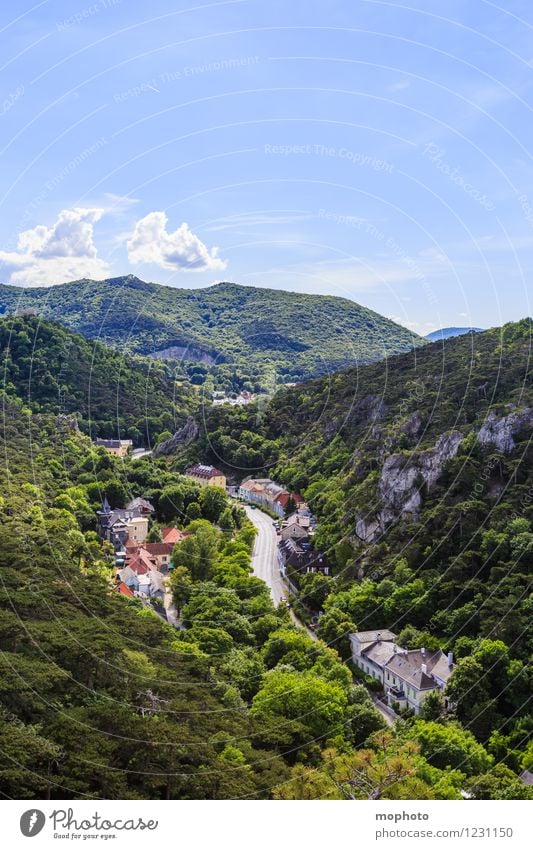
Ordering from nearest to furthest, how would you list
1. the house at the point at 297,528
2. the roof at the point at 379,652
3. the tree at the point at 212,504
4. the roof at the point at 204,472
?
the roof at the point at 379,652, the house at the point at 297,528, the tree at the point at 212,504, the roof at the point at 204,472

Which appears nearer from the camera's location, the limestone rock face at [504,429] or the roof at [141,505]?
the limestone rock face at [504,429]

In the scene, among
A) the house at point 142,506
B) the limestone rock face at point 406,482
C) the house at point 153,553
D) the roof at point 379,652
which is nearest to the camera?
the roof at point 379,652

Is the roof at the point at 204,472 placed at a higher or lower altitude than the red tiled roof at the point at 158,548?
higher

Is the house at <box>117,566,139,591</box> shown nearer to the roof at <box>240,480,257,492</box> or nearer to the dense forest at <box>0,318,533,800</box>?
the dense forest at <box>0,318,533,800</box>

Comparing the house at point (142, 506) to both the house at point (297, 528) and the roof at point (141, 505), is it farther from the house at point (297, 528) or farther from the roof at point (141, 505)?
the house at point (297, 528)

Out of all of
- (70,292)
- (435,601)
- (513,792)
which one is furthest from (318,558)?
(70,292)

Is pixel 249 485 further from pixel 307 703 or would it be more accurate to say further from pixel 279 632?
pixel 307 703

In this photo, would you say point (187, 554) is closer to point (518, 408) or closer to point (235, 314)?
point (518, 408)
